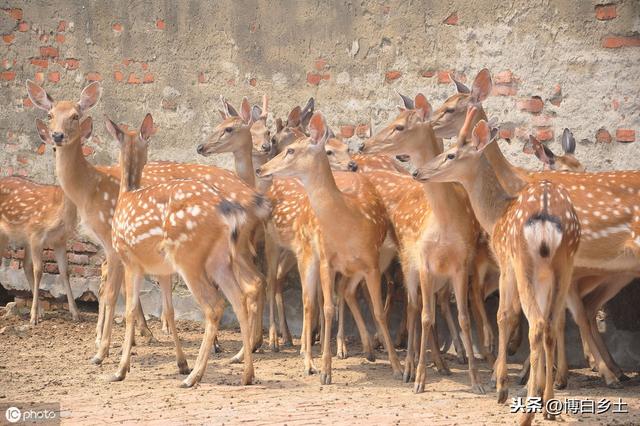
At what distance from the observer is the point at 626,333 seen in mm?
8508

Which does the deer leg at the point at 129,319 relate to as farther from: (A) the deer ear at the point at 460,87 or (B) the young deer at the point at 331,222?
(A) the deer ear at the point at 460,87

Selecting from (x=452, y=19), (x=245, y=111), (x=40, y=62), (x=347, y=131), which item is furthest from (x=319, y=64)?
(x=40, y=62)

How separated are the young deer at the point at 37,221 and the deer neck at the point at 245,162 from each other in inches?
67.2

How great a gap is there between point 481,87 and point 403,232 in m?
1.16

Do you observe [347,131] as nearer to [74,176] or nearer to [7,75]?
[74,176]

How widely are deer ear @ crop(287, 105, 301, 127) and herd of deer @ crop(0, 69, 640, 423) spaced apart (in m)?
0.62

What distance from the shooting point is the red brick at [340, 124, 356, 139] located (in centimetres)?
988

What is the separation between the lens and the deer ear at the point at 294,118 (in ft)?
32.3

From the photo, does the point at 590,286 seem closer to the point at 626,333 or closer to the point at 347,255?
the point at 626,333

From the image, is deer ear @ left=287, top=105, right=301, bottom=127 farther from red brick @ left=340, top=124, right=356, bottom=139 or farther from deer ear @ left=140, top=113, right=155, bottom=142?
deer ear @ left=140, top=113, right=155, bottom=142

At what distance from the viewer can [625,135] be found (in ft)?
28.1

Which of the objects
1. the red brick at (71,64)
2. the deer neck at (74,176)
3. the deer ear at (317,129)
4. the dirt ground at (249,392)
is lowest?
the dirt ground at (249,392)

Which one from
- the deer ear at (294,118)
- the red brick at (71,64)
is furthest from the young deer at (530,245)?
the red brick at (71,64)

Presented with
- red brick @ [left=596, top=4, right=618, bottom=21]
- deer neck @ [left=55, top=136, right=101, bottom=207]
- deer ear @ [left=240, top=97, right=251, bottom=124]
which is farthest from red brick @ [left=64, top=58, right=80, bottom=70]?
red brick @ [left=596, top=4, right=618, bottom=21]
